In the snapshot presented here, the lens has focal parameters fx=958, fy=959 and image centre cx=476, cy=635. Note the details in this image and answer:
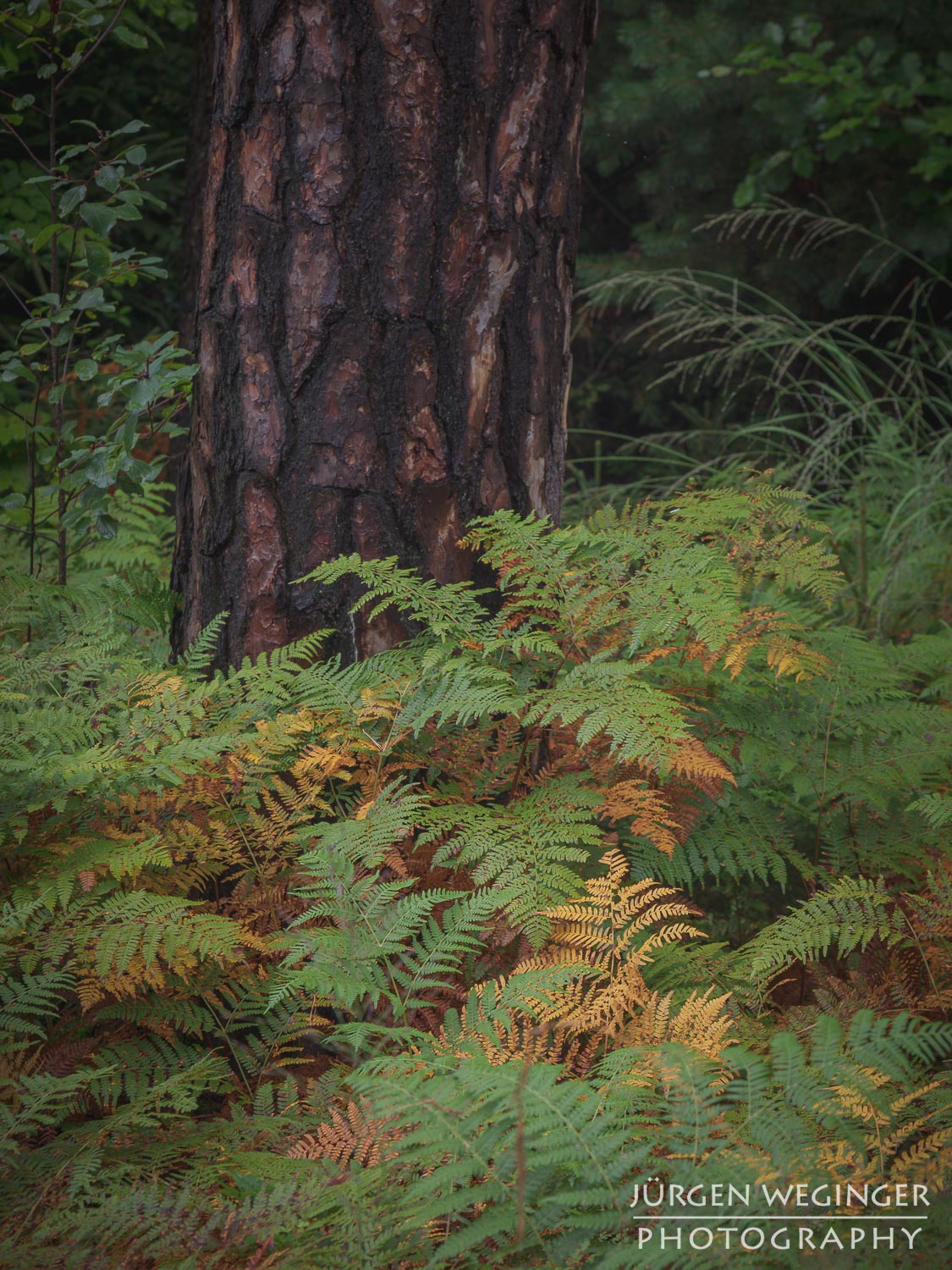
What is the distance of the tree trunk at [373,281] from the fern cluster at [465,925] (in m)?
0.18

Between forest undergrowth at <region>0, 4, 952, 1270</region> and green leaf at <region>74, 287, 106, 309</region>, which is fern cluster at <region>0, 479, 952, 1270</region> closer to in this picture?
forest undergrowth at <region>0, 4, 952, 1270</region>

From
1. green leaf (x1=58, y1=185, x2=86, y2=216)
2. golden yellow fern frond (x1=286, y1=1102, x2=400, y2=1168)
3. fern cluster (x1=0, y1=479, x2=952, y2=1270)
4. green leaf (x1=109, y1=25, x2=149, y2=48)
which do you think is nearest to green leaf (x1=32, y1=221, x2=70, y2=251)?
green leaf (x1=58, y1=185, x2=86, y2=216)

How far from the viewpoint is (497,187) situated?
2061 mm

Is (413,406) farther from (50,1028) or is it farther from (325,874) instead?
(50,1028)

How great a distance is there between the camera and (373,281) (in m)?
2.04

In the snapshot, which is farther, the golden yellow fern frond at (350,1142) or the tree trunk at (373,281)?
the tree trunk at (373,281)

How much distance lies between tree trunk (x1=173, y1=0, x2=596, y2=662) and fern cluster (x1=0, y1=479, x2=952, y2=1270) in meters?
0.18

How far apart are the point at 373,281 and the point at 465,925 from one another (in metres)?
1.33

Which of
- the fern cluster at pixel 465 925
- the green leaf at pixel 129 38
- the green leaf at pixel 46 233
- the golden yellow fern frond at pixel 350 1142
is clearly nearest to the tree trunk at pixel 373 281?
the fern cluster at pixel 465 925

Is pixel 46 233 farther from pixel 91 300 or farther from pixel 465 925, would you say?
pixel 465 925

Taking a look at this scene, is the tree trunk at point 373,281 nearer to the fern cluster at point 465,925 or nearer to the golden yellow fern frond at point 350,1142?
the fern cluster at point 465,925

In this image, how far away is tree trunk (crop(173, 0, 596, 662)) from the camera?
6.59 feet

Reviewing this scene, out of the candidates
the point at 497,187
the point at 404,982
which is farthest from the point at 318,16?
the point at 404,982

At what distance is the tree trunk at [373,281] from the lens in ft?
6.59
